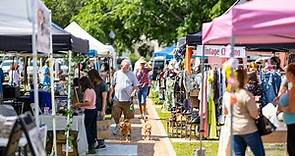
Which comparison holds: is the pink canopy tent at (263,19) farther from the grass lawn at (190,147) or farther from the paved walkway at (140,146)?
the paved walkway at (140,146)

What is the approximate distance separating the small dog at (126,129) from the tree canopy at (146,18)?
13.8 m

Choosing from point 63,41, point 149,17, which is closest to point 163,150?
point 63,41

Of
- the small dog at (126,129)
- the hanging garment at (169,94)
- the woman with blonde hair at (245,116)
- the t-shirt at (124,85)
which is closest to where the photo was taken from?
the woman with blonde hair at (245,116)

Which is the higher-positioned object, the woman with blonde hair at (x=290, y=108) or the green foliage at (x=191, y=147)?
the woman with blonde hair at (x=290, y=108)

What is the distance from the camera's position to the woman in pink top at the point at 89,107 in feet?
40.0

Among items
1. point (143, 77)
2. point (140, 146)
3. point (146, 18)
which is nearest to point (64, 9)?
point (146, 18)

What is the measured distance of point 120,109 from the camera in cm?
1515

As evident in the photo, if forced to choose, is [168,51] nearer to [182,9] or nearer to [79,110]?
[182,9]

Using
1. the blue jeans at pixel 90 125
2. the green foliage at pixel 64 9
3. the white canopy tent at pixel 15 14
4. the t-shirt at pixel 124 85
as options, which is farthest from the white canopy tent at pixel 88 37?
the green foliage at pixel 64 9

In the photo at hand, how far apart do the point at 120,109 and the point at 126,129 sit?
2.32 feet

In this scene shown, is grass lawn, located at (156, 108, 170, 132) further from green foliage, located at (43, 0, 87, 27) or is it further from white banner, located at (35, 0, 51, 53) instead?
green foliage, located at (43, 0, 87, 27)

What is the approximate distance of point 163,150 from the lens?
13250mm

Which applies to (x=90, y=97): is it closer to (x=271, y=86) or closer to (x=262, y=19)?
(x=271, y=86)

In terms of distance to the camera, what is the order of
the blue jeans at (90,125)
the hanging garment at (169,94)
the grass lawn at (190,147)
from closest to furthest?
the blue jeans at (90,125)
the grass lawn at (190,147)
the hanging garment at (169,94)
